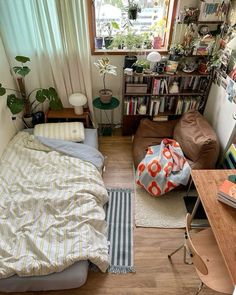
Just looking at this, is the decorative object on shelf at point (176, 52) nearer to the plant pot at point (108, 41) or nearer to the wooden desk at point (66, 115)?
the plant pot at point (108, 41)

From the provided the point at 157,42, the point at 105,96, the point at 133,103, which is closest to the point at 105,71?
the point at 105,96

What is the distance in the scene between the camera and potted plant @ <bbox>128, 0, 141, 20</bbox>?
2335 mm

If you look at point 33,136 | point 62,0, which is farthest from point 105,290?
point 62,0

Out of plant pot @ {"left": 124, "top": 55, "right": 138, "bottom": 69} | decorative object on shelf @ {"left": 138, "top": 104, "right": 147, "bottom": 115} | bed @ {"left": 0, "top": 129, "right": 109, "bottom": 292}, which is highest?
plant pot @ {"left": 124, "top": 55, "right": 138, "bottom": 69}

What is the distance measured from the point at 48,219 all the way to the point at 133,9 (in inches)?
90.6

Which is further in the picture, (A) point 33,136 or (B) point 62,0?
(A) point 33,136

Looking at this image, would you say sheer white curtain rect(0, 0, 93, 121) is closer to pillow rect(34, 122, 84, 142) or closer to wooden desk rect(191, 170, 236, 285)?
pillow rect(34, 122, 84, 142)

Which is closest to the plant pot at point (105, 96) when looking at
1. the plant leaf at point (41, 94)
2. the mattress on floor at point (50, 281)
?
the plant leaf at point (41, 94)

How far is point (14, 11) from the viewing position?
2.20 metres

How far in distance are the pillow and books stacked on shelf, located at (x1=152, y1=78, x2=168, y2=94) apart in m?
1.02

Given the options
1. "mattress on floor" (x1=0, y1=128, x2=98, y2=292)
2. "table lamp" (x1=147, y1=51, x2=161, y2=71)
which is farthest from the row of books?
"mattress on floor" (x1=0, y1=128, x2=98, y2=292)

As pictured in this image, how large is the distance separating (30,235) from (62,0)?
86.2 inches

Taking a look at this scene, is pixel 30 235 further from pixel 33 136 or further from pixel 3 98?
pixel 3 98

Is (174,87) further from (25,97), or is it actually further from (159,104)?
(25,97)
